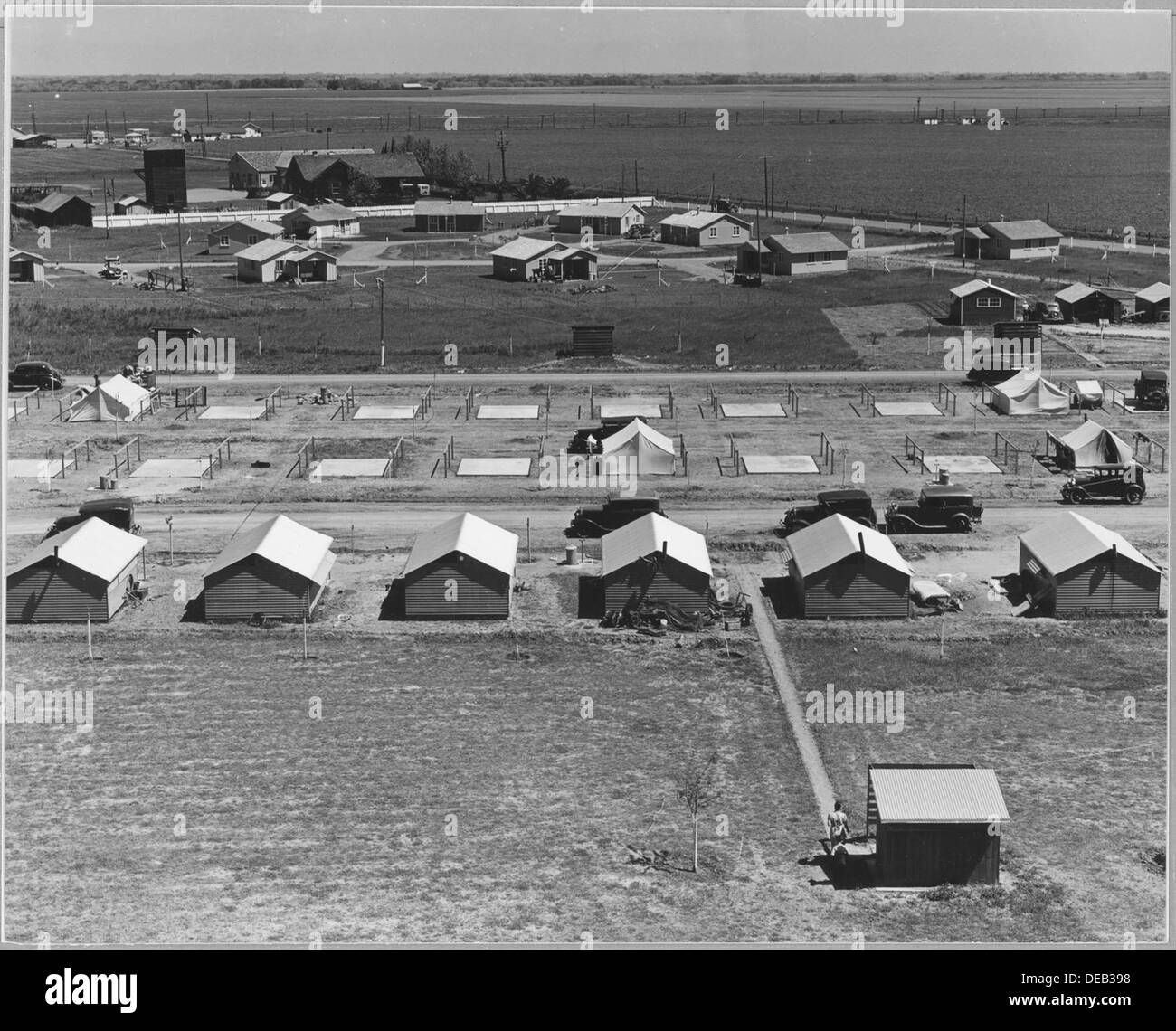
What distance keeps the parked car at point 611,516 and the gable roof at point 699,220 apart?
67.4 metres

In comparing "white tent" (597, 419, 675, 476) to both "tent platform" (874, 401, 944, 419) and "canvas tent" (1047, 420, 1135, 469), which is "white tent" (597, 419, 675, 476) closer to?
"canvas tent" (1047, 420, 1135, 469)

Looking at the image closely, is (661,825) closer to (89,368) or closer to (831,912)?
(831,912)

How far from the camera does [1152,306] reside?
269ft

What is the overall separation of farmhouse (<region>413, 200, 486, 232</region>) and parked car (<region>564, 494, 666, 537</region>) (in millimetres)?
74967

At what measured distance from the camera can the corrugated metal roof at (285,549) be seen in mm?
41656

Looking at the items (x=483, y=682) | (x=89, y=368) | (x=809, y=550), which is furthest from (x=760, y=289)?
(x=483, y=682)

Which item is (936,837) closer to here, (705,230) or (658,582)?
(658,582)

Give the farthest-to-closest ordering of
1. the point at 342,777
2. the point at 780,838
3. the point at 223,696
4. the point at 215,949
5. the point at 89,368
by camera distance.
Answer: the point at 89,368, the point at 223,696, the point at 342,777, the point at 780,838, the point at 215,949

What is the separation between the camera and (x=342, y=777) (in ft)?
105

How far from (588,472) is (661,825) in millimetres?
25506

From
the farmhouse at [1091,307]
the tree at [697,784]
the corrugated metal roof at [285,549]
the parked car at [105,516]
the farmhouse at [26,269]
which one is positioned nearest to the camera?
the tree at [697,784]

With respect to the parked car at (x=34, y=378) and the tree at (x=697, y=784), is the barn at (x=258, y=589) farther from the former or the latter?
the parked car at (x=34, y=378)

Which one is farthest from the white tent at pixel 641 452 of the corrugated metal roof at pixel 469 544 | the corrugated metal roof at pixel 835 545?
the corrugated metal roof at pixel 835 545

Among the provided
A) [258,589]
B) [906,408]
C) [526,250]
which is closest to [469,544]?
[258,589]
